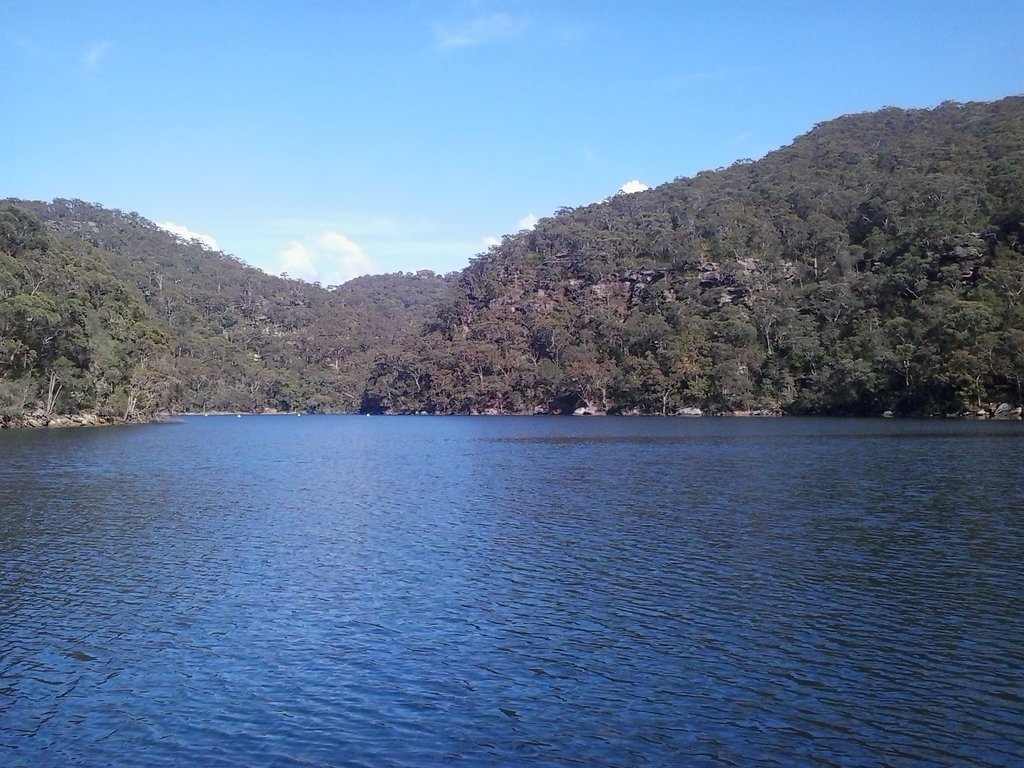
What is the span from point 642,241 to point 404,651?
166m

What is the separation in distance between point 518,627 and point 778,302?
126m

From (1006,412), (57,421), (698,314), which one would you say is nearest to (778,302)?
(698,314)

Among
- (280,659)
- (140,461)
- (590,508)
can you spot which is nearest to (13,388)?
(140,461)

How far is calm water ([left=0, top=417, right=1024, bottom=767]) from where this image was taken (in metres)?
11.0

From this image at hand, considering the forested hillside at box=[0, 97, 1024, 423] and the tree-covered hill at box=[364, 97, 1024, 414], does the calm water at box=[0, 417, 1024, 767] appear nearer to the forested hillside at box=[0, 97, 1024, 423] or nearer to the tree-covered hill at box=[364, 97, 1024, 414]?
the forested hillside at box=[0, 97, 1024, 423]

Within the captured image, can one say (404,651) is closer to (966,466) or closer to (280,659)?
(280,659)

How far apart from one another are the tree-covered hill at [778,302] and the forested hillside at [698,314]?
0.37m

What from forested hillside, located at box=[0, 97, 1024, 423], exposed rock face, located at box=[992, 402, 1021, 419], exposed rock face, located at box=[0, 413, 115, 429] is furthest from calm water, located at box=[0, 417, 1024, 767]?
forested hillside, located at box=[0, 97, 1024, 423]

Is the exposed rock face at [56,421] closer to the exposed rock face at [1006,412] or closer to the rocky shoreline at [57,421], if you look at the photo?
the rocky shoreline at [57,421]

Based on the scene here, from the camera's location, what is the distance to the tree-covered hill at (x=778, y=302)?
9812 centimetres

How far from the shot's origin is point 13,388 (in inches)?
3157

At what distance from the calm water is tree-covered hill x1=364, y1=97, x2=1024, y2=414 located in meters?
68.7

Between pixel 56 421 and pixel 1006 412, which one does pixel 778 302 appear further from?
pixel 56 421

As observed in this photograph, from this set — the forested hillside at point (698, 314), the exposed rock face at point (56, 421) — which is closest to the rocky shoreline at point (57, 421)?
the exposed rock face at point (56, 421)
